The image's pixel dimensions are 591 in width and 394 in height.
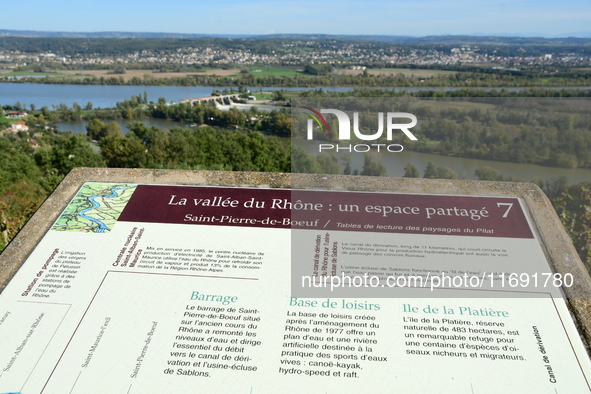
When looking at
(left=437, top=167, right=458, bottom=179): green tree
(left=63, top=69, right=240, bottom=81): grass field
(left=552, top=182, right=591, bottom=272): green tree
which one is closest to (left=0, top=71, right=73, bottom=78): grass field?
(left=63, top=69, right=240, bottom=81): grass field

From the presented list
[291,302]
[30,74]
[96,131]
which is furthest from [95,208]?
[30,74]

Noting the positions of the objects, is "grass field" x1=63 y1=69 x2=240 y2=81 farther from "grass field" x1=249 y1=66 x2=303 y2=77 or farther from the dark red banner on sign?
the dark red banner on sign

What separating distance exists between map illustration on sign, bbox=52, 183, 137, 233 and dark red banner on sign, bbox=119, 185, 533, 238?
0.36 ft

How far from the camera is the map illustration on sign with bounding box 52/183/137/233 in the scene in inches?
127

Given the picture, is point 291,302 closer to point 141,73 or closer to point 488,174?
point 488,174

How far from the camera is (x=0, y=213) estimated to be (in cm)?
594

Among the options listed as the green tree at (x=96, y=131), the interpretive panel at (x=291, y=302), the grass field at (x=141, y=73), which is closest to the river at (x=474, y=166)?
the interpretive panel at (x=291, y=302)

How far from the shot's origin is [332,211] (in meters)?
3.29

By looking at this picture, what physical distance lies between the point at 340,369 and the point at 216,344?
2.46 feet

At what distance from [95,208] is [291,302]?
2.02 metres

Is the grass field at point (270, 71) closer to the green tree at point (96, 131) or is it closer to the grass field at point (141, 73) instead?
the grass field at point (141, 73)

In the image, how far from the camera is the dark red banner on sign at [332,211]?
10.2ft

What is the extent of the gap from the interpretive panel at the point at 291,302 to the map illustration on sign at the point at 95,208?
0.7 inches

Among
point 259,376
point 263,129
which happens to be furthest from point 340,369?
point 263,129
